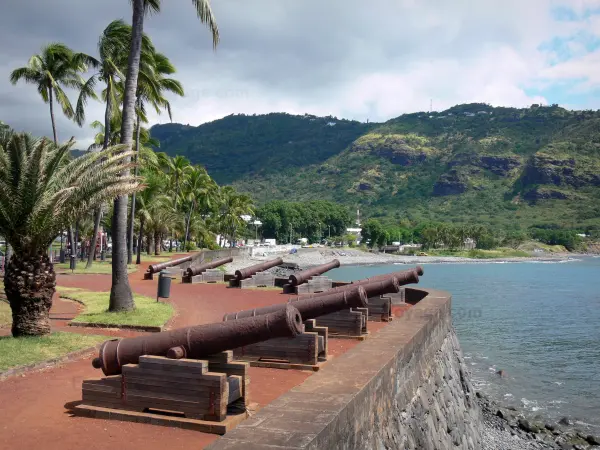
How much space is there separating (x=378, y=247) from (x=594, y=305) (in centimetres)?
9242

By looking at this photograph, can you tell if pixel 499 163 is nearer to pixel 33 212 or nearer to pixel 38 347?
pixel 33 212

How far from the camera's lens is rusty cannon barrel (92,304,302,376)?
6.34 meters

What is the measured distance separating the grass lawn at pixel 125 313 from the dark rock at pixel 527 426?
9472 mm

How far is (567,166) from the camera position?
16862cm

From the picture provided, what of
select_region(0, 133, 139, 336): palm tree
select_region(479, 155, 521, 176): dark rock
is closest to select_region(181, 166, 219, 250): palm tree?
select_region(0, 133, 139, 336): palm tree

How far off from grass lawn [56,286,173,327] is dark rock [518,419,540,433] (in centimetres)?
947

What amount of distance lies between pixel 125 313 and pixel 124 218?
2.52 m

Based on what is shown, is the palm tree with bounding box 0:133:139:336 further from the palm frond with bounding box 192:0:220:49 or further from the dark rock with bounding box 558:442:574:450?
the dark rock with bounding box 558:442:574:450

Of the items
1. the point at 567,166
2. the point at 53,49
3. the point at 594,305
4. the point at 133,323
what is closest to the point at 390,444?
the point at 133,323

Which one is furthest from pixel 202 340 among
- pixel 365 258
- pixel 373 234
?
pixel 373 234

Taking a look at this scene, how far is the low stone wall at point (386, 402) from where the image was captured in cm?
516

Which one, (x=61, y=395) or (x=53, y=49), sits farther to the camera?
(x=53, y=49)

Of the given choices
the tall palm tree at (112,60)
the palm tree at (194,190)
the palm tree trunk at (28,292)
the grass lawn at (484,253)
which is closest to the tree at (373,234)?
the grass lawn at (484,253)

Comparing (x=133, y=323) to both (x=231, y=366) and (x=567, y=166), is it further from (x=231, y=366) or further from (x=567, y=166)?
(x=567, y=166)
